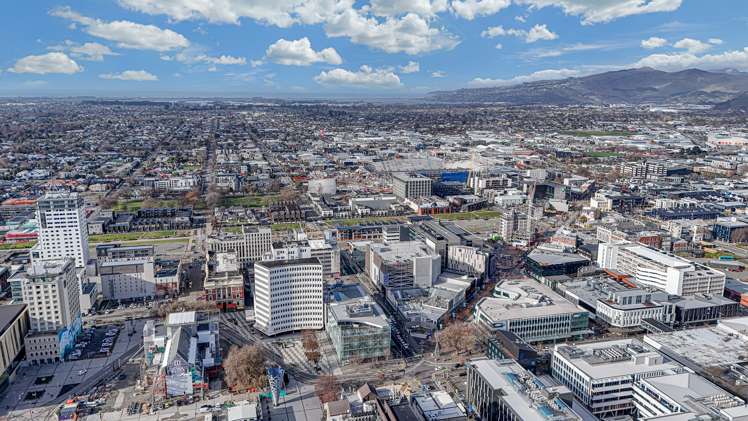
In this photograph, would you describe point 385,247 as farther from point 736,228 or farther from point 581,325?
point 736,228

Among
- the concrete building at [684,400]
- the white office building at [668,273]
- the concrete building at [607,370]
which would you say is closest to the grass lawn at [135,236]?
the concrete building at [607,370]

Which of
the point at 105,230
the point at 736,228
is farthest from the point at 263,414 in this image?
the point at 736,228

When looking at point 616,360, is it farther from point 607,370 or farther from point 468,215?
point 468,215

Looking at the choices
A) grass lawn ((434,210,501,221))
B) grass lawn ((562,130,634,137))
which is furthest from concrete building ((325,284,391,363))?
grass lawn ((562,130,634,137))

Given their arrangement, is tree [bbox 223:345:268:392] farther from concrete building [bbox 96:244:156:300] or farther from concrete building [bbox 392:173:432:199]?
concrete building [bbox 392:173:432:199]

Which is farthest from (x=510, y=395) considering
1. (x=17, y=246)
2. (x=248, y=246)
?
(x=17, y=246)

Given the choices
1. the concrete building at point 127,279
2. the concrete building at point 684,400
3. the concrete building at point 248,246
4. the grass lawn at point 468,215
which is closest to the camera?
the concrete building at point 684,400

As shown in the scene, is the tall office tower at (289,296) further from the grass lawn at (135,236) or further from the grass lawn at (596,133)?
the grass lawn at (596,133)
